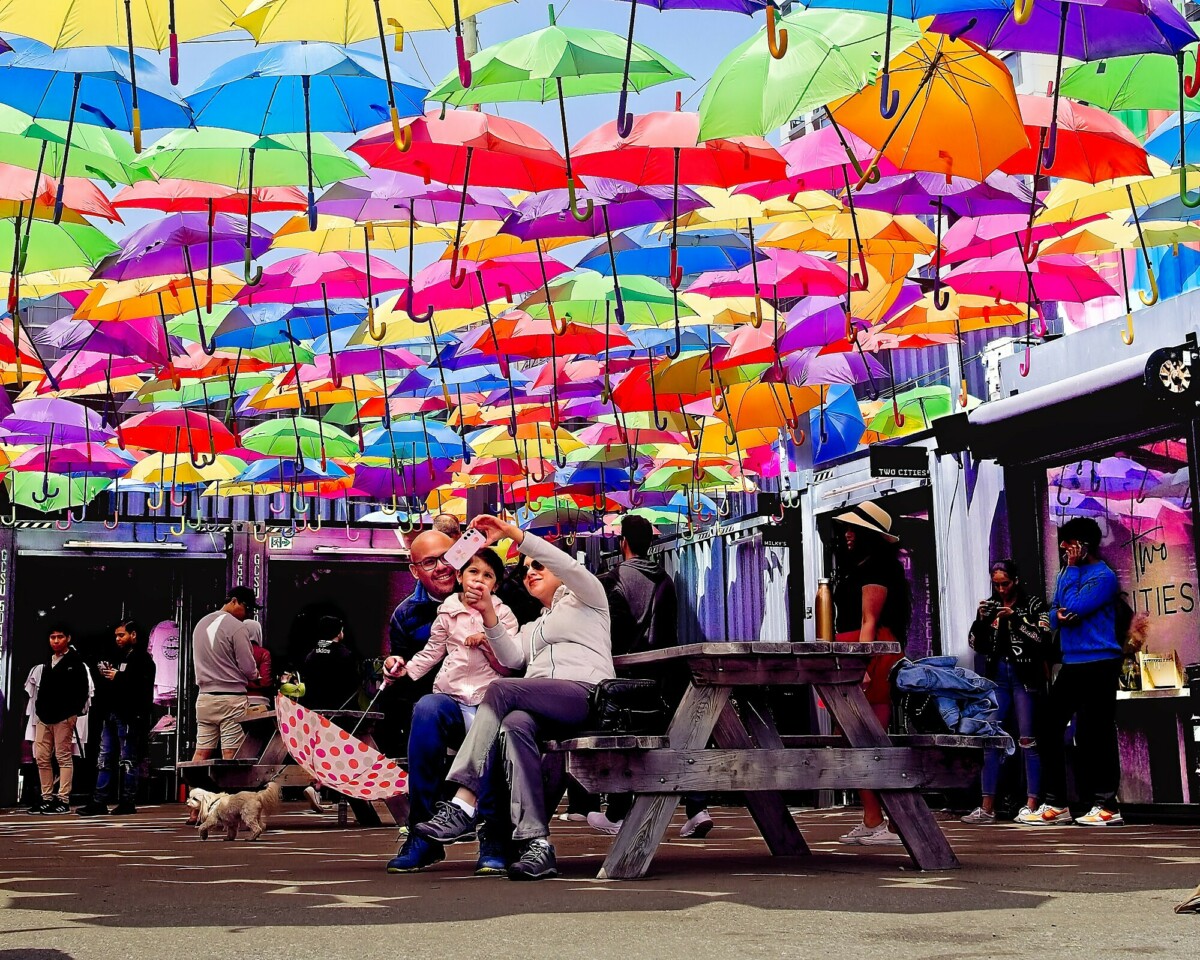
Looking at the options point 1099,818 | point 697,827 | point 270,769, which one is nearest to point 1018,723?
point 1099,818

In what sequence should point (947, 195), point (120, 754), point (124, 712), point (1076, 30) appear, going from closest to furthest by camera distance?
1. point (1076, 30)
2. point (947, 195)
3. point (124, 712)
4. point (120, 754)

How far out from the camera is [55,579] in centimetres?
1952

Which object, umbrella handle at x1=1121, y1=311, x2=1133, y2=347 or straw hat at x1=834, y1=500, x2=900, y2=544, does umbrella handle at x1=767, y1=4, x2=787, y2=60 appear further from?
umbrella handle at x1=1121, y1=311, x2=1133, y2=347

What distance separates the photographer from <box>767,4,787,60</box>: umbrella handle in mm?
6242

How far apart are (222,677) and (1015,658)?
5841 mm

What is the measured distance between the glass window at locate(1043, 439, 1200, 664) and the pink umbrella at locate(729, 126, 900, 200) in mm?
3439

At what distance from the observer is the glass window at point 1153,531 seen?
1020 centimetres

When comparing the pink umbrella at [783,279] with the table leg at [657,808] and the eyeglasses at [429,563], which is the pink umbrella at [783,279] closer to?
the eyeglasses at [429,563]

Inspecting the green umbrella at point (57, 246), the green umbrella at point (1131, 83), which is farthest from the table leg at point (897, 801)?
the green umbrella at point (57, 246)

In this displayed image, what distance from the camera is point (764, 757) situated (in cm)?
557

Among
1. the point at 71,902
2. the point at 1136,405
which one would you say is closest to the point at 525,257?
the point at 1136,405

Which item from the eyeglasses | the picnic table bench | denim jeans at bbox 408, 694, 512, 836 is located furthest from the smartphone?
the picnic table bench

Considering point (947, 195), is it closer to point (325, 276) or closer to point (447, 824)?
point (325, 276)

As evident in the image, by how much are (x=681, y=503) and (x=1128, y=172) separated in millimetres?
11469
